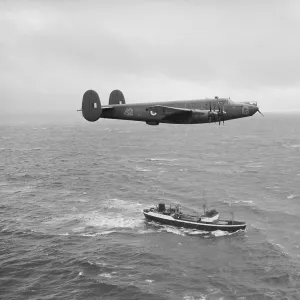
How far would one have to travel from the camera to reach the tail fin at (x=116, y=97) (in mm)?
56625

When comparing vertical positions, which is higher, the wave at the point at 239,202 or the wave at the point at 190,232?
the wave at the point at 239,202

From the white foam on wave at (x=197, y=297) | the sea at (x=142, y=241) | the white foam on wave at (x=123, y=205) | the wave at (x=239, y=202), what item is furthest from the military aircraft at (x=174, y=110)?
the wave at (x=239, y=202)

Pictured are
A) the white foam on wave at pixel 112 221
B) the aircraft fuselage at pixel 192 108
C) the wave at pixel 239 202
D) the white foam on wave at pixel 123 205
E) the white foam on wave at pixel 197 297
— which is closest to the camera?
the aircraft fuselage at pixel 192 108

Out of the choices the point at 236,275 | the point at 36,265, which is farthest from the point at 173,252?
the point at 36,265

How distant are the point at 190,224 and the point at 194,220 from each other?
7.79 feet

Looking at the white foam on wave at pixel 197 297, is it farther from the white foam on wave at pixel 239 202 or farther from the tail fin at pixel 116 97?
the white foam on wave at pixel 239 202

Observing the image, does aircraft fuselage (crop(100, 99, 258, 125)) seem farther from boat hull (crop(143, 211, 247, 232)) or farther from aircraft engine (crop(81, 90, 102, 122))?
boat hull (crop(143, 211, 247, 232))

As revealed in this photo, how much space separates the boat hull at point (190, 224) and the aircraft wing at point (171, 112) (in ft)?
202

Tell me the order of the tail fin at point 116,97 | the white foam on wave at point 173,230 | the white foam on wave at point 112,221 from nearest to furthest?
the tail fin at point 116,97 < the white foam on wave at point 173,230 < the white foam on wave at point 112,221

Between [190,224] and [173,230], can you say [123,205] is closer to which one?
[173,230]

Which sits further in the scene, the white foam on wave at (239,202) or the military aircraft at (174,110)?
the white foam on wave at (239,202)

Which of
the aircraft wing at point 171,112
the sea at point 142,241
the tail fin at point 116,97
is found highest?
the tail fin at point 116,97

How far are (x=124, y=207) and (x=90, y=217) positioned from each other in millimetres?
13858

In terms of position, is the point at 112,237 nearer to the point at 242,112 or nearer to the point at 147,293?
the point at 147,293
